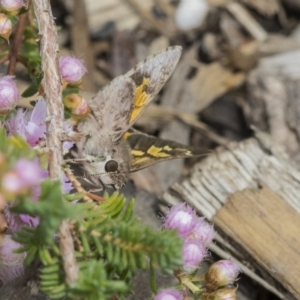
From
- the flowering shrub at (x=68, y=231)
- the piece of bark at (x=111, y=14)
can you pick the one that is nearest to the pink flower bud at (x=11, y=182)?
the flowering shrub at (x=68, y=231)

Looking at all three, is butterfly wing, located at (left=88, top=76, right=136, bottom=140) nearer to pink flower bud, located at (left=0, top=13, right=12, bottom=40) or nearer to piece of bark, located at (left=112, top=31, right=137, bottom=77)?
pink flower bud, located at (left=0, top=13, right=12, bottom=40)

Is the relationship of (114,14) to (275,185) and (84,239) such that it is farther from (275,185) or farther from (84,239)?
(84,239)

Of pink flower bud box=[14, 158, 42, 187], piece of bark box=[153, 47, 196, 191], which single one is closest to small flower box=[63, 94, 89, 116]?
pink flower bud box=[14, 158, 42, 187]

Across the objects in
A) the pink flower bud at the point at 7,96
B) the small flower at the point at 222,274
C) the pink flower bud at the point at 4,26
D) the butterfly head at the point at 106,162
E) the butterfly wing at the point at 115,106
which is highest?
the pink flower bud at the point at 4,26

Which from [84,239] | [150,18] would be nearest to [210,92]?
[150,18]

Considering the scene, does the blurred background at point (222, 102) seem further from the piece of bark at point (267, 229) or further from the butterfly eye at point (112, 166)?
the butterfly eye at point (112, 166)

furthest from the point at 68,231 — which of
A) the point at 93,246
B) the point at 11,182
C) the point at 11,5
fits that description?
the point at 11,5

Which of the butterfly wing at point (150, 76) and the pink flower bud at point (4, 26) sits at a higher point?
the pink flower bud at point (4, 26)

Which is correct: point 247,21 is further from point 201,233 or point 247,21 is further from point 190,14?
point 201,233
